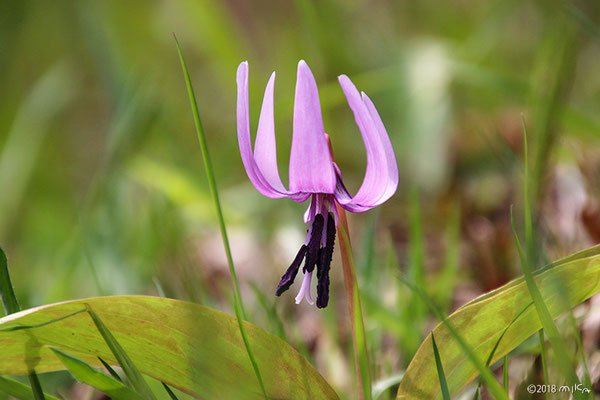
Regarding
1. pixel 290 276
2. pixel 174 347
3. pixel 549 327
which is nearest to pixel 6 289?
pixel 174 347

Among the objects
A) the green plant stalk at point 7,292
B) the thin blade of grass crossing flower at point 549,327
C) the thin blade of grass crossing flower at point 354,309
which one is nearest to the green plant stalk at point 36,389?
the green plant stalk at point 7,292

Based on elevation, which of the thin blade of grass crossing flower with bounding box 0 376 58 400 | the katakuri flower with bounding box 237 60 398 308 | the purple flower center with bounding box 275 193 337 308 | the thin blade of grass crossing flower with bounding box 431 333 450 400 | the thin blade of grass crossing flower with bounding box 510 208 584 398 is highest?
the katakuri flower with bounding box 237 60 398 308

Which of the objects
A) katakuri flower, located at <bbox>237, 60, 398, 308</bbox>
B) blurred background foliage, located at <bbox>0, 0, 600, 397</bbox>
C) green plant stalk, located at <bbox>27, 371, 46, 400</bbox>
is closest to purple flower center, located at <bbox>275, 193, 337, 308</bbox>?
katakuri flower, located at <bbox>237, 60, 398, 308</bbox>

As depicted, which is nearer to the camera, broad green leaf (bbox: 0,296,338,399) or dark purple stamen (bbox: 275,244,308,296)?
broad green leaf (bbox: 0,296,338,399)

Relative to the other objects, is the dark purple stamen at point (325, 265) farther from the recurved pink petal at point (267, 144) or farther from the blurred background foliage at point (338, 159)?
the blurred background foliage at point (338, 159)

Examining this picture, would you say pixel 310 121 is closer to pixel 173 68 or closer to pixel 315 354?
pixel 315 354

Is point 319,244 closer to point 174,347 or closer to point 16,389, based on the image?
point 174,347

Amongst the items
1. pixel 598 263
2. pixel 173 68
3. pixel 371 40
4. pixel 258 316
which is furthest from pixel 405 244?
pixel 173 68

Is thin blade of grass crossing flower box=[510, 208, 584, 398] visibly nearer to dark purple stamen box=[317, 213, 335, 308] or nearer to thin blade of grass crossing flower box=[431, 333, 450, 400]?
thin blade of grass crossing flower box=[431, 333, 450, 400]
